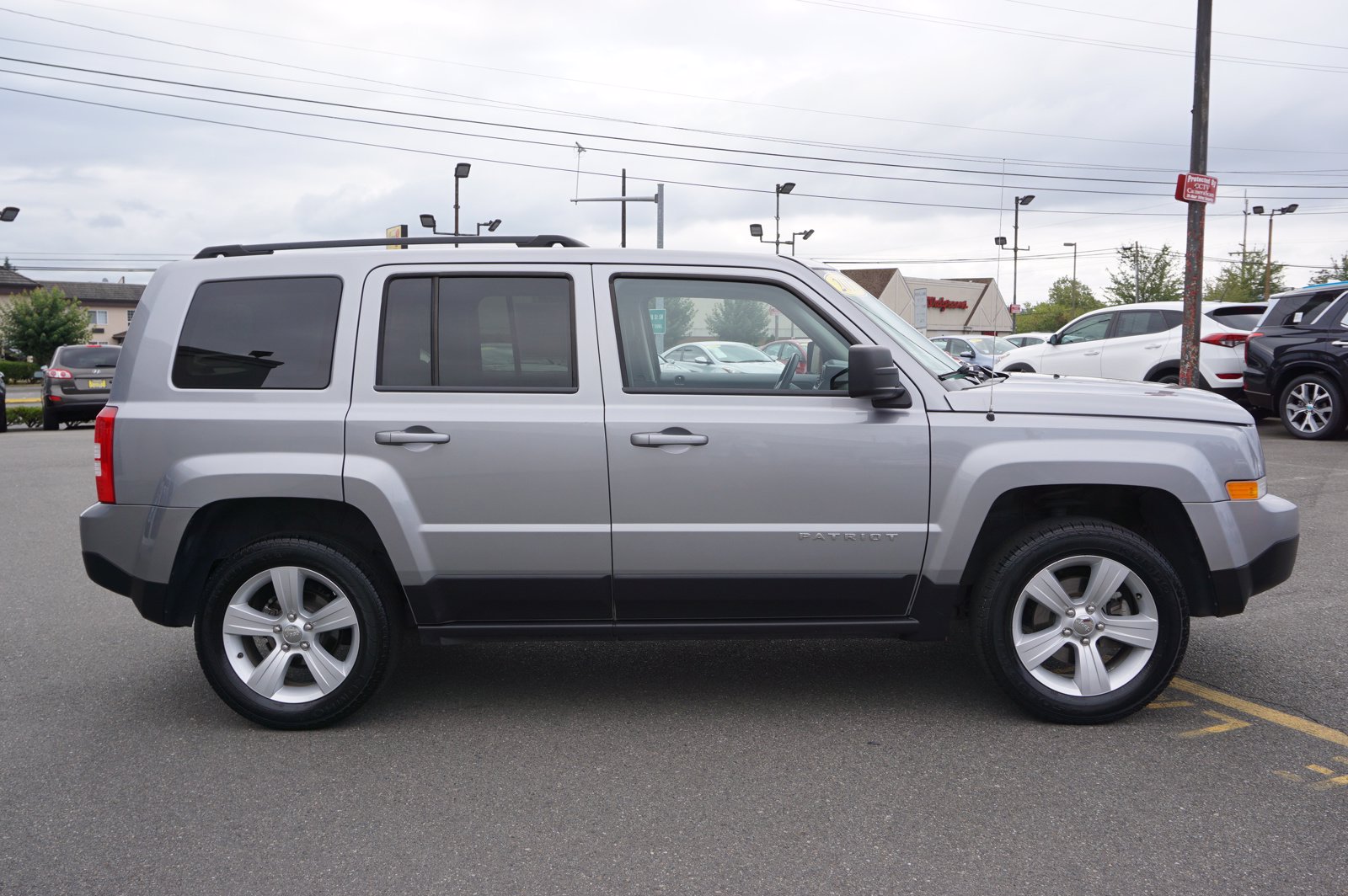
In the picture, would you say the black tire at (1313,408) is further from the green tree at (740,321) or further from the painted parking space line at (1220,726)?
the green tree at (740,321)

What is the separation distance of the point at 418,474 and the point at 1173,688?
130 inches

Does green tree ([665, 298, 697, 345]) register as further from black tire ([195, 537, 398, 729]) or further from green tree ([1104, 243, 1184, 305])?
green tree ([1104, 243, 1184, 305])

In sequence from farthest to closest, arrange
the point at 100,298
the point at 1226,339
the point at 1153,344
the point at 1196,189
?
the point at 100,298 < the point at 1153,344 < the point at 1226,339 < the point at 1196,189

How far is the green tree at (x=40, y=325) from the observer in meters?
64.3

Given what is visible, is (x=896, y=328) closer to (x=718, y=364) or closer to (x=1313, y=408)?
(x=718, y=364)

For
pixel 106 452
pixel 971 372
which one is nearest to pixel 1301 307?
pixel 971 372

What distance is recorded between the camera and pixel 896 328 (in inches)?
182

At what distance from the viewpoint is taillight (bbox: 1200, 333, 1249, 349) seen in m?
14.5

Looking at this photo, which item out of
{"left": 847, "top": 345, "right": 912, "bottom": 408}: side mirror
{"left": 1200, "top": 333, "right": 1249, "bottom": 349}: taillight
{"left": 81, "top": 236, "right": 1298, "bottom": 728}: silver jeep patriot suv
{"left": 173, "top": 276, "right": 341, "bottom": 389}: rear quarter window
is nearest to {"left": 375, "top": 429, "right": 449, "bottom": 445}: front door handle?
{"left": 81, "top": 236, "right": 1298, "bottom": 728}: silver jeep patriot suv

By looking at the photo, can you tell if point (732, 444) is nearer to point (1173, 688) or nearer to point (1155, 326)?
point (1173, 688)

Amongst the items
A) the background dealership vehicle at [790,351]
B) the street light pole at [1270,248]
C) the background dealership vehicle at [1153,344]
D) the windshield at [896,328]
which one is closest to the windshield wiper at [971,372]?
the windshield at [896,328]

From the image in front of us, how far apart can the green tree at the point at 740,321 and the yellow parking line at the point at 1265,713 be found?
7.18ft

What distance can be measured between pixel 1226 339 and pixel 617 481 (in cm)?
1294

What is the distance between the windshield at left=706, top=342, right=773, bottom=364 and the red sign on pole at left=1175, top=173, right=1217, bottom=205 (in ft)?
39.3
